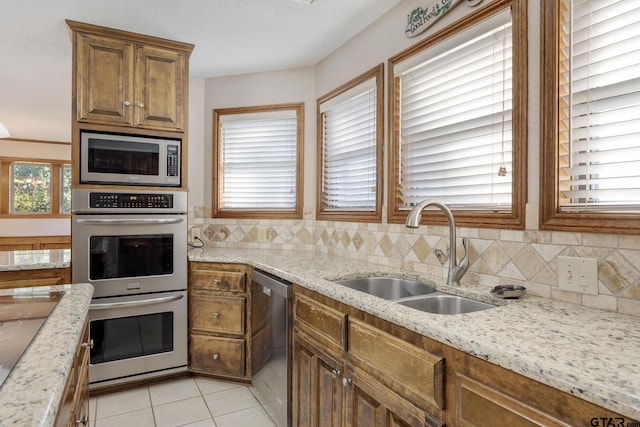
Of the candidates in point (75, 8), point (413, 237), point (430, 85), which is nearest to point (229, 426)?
point (413, 237)

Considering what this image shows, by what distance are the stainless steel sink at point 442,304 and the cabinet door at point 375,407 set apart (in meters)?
0.38

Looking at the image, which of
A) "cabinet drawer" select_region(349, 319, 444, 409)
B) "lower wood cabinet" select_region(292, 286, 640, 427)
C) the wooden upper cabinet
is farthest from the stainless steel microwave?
"cabinet drawer" select_region(349, 319, 444, 409)

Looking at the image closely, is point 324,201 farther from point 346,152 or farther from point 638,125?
point 638,125

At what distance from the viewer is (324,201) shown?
3.07 m

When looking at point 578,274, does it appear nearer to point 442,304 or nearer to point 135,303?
point 442,304

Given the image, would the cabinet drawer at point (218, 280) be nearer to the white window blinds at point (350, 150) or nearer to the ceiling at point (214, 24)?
the white window blinds at point (350, 150)

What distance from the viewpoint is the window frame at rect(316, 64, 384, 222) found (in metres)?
2.41

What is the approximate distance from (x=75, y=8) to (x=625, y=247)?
120 inches

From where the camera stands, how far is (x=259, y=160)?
10.9 feet

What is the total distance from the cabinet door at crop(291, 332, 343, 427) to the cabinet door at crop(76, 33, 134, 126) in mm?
1926

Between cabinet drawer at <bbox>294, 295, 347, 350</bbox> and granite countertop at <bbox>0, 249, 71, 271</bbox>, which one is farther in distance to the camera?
granite countertop at <bbox>0, 249, 71, 271</bbox>

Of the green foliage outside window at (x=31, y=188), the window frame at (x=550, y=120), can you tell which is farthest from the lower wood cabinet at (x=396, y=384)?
the green foliage outside window at (x=31, y=188)

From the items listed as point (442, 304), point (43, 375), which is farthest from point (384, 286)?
point (43, 375)

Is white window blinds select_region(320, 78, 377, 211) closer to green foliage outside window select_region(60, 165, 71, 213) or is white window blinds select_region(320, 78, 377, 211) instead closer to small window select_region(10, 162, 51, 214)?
green foliage outside window select_region(60, 165, 71, 213)
